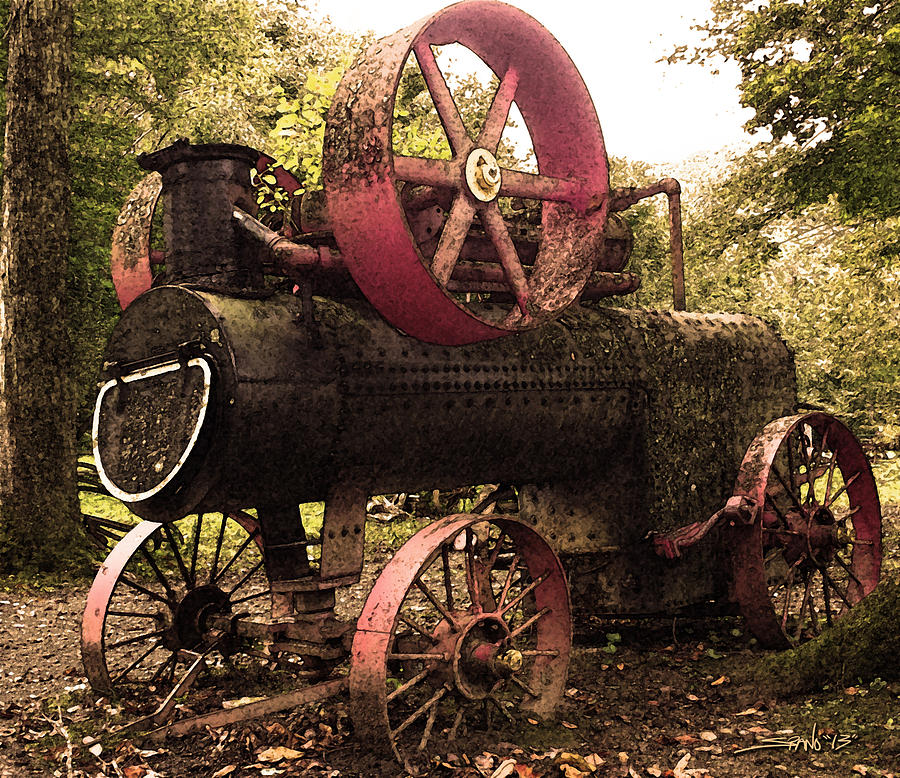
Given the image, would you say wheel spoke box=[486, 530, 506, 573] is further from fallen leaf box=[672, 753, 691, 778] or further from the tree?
the tree

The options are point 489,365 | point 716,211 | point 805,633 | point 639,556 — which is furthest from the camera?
point 716,211

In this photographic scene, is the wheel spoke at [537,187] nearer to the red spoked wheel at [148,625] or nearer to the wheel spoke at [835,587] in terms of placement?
the red spoked wheel at [148,625]

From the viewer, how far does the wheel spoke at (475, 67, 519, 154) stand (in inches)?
162

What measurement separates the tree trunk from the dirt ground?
2.35m

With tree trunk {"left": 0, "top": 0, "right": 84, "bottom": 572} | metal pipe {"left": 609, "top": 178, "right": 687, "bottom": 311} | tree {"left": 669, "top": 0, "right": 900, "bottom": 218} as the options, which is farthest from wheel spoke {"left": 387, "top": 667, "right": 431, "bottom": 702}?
tree {"left": 669, "top": 0, "right": 900, "bottom": 218}

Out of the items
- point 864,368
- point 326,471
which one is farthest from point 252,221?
point 864,368

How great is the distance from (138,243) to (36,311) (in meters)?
2.98

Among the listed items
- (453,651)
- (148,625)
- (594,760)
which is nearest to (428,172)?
(453,651)

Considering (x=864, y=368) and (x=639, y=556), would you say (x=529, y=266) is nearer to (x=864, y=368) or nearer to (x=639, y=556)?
(x=639, y=556)

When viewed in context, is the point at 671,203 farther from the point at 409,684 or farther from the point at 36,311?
the point at 36,311

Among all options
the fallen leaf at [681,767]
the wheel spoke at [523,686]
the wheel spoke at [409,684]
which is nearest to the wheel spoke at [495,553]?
the wheel spoke at [523,686]

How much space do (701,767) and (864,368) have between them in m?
9.53

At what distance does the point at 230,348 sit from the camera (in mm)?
3799

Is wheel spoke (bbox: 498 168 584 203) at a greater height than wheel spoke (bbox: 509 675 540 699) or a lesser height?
greater
